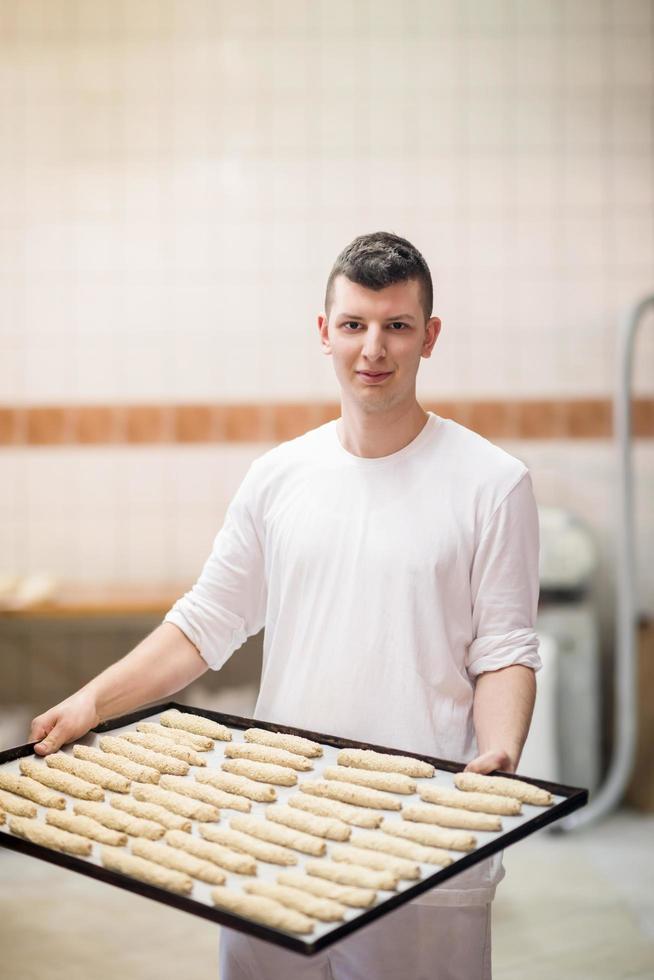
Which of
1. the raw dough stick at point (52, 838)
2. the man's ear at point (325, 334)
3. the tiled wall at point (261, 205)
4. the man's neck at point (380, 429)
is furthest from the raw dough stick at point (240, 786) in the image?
the tiled wall at point (261, 205)

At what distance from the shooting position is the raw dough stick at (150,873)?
4.00 feet

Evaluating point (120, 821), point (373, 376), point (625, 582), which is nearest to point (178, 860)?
point (120, 821)

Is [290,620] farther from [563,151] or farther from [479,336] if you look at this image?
[563,151]

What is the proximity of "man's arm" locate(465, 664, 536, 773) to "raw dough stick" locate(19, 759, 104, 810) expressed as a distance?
53cm

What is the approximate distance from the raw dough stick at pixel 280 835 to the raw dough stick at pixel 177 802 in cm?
3

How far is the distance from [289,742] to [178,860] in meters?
0.33

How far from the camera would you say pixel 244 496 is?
182cm

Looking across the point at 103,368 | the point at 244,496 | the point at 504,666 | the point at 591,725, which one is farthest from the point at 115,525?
the point at 504,666

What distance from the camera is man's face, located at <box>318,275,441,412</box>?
5.24ft

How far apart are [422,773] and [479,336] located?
3.00 meters

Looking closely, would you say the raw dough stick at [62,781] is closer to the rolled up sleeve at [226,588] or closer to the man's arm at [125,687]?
the man's arm at [125,687]

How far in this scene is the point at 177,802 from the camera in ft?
4.72

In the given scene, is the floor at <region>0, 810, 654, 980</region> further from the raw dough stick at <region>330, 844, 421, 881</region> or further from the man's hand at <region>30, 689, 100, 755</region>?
the raw dough stick at <region>330, 844, 421, 881</region>

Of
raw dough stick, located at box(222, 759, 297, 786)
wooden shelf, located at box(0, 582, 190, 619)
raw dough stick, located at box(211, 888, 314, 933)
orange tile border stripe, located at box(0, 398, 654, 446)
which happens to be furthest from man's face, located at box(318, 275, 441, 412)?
orange tile border stripe, located at box(0, 398, 654, 446)
